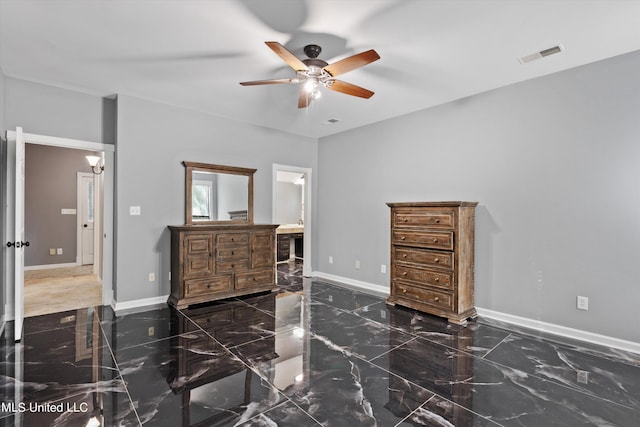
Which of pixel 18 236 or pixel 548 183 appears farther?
pixel 548 183

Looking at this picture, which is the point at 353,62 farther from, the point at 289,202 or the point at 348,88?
the point at 289,202

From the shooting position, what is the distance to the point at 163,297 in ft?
13.7

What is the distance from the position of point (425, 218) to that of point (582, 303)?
166cm

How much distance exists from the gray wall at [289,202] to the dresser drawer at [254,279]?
3.25 m

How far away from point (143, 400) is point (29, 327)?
87.5 inches

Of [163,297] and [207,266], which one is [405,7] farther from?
[163,297]

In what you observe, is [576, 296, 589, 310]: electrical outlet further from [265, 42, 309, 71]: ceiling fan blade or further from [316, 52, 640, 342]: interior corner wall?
[265, 42, 309, 71]: ceiling fan blade

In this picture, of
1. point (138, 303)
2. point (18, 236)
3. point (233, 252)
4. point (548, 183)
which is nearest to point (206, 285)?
point (233, 252)

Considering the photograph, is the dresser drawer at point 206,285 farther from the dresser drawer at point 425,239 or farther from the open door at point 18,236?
the dresser drawer at point 425,239

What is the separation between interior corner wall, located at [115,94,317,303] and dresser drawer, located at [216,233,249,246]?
614 mm

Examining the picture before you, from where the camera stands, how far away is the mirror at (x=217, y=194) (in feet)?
14.4

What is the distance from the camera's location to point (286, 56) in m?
2.42

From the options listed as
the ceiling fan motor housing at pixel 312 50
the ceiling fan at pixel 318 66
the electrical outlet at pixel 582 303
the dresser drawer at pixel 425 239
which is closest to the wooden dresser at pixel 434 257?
the dresser drawer at pixel 425 239

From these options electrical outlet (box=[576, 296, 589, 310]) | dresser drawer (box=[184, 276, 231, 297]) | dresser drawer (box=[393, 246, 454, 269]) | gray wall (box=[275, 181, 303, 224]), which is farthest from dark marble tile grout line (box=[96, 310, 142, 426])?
gray wall (box=[275, 181, 303, 224])
